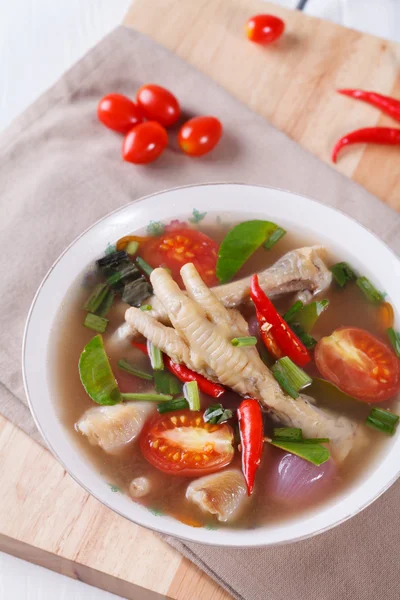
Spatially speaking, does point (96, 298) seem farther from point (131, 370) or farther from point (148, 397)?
point (148, 397)

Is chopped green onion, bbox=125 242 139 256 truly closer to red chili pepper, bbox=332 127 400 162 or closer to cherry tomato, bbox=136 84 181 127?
cherry tomato, bbox=136 84 181 127

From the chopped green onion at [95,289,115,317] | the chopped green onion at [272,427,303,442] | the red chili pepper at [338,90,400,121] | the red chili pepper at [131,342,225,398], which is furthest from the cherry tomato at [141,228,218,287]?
the red chili pepper at [338,90,400,121]

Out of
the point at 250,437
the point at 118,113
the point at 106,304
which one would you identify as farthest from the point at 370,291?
the point at 118,113

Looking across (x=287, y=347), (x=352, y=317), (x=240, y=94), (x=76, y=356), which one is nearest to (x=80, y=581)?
(x=76, y=356)

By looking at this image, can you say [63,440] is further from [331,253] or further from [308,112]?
[308,112]

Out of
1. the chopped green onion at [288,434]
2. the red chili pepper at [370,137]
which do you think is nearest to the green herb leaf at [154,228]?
the chopped green onion at [288,434]

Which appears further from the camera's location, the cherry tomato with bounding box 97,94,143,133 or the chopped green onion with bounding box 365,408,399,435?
the cherry tomato with bounding box 97,94,143,133

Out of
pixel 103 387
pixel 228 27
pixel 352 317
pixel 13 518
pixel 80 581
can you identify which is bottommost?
pixel 80 581
